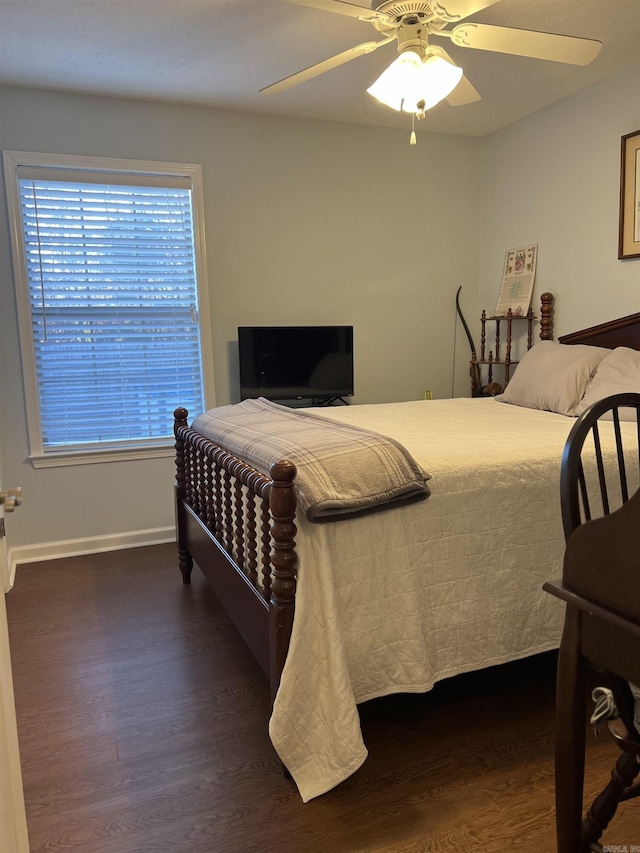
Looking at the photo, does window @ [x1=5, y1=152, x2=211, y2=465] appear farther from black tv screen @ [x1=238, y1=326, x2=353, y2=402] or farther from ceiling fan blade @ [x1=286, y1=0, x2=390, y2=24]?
ceiling fan blade @ [x1=286, y1=0, x2=390, y2=24]

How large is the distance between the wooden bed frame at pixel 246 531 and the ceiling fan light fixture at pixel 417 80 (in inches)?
57.1

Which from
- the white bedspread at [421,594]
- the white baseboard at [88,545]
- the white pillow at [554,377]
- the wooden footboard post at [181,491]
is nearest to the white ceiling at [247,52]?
the white pillow at [554,377]

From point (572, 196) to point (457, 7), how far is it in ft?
6.67

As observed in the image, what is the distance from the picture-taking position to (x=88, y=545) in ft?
11.8

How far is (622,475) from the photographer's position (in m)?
1.36

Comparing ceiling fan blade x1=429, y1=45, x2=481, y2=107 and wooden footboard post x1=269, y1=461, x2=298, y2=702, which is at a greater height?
ceiling fan blade x1=429, y1=45, x2=481, y2=107

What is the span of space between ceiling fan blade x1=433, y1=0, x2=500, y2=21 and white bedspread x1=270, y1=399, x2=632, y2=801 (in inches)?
56.6

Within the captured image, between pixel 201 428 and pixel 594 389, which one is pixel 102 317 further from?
pixel 594 389

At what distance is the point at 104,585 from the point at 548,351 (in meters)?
2.73

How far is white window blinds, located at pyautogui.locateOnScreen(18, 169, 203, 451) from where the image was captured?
342 cm

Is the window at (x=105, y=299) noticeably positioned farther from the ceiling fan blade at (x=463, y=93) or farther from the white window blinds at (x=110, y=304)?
the ceiling fan blade at (x=463, y=93)

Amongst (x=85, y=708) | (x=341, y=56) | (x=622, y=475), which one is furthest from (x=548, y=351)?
(x=85, y=708)

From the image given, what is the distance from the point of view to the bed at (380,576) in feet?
5.27

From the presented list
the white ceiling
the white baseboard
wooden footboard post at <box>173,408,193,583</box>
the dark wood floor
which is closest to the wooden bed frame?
Answer: wooden footboard post at <box>173,408,193,583</box>
